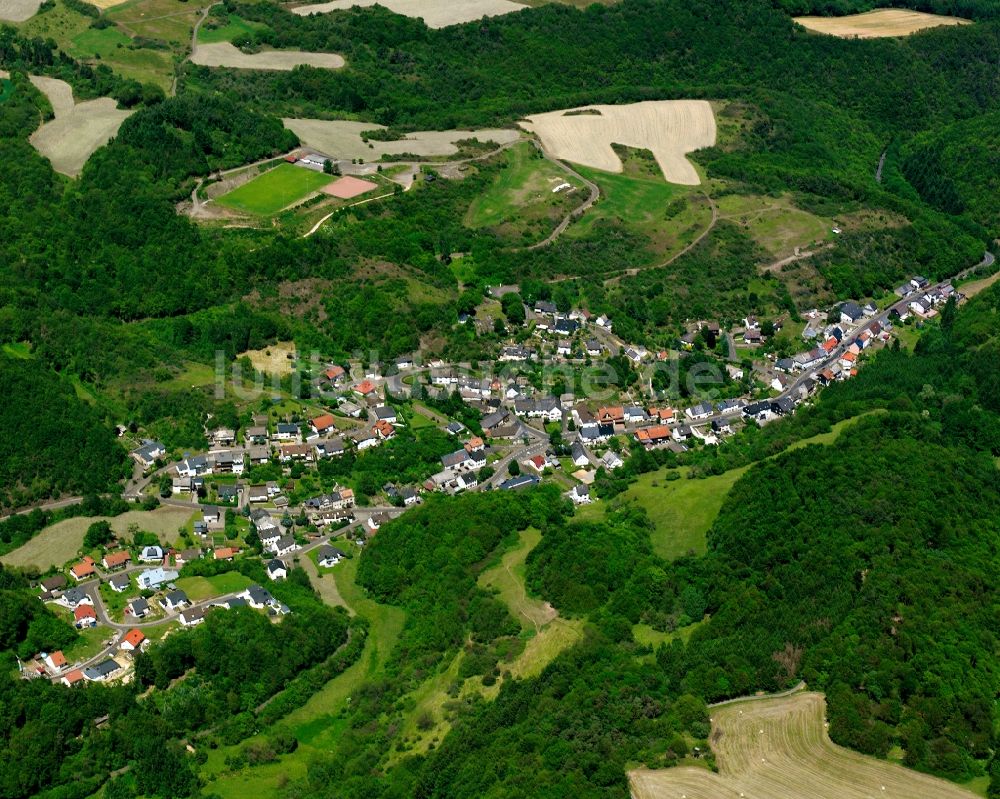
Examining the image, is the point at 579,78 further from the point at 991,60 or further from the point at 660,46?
the point at 991,60

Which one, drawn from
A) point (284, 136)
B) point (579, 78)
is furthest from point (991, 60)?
point (284, 136)

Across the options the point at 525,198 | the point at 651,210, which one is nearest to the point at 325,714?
the point at 525,198

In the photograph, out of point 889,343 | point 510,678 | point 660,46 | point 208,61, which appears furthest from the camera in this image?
point 660,46

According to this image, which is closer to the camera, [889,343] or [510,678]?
[510,678]

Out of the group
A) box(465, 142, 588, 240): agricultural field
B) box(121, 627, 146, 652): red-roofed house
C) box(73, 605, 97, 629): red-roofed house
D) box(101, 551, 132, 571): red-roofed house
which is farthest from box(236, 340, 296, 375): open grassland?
box(121, 627, 146, 652): red-roofed house

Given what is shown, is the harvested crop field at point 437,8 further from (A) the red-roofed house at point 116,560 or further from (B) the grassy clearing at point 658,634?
(B) the grassy clearing at point 658,634
